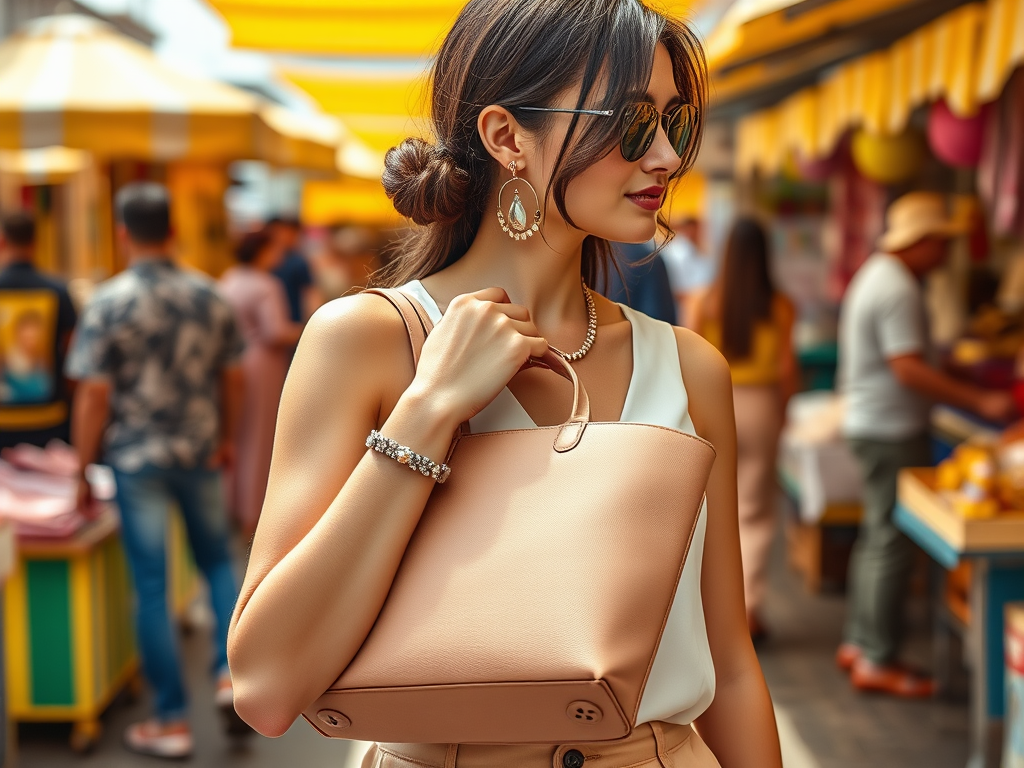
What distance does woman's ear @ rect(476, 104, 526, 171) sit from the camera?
4.43 feet

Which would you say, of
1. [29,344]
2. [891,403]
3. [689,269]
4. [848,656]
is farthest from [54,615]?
[689,269]

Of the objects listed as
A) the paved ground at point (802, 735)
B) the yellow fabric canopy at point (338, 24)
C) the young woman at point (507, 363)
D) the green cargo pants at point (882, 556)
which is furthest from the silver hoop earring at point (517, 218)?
the yellow fabric canopy at point (338, 24)

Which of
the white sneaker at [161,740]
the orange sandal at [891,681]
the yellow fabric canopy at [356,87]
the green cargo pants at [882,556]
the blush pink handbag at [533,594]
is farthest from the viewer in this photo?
the yellow fabric canopy at [356,87]

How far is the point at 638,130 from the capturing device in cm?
131

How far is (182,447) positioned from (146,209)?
3.13 feet

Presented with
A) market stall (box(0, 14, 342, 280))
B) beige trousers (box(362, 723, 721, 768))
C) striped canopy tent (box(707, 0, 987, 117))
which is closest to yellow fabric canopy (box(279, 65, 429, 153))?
market stall (box(0, 14, 342, 280))

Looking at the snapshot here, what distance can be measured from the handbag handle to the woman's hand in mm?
29

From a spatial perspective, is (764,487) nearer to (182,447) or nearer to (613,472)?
(182,447)

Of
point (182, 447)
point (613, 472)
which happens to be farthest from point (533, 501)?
point (182, 447)

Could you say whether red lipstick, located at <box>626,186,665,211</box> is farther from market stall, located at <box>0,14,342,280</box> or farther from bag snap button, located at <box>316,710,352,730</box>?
market stall, located at <box>0,14,342,280</box>

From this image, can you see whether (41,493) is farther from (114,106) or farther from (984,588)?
(984,588)

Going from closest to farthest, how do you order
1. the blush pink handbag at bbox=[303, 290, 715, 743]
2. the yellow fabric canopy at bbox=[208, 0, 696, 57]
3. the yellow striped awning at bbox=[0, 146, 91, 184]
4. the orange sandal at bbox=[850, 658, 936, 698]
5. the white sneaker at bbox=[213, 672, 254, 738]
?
the blush pink handbag at bbox=[303, 290, 715, 743] < the white sneaker at bbox=[213, 672, 254, 738] < the orange sandal at bbox=[850, 658, 936, 698] < the yellow fabric canopy at bbox=[208, 0, 696, 57] < the yellow striped awning at bbox=[0, 146, 91, 184]

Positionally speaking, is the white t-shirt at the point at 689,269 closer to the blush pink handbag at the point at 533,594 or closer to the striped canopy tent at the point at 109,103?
the striped canopy tent at the point at 109,103

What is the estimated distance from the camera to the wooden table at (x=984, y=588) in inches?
147
